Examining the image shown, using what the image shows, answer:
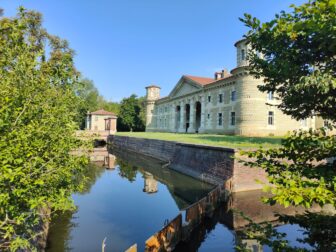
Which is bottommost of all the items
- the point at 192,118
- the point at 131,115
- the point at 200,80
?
the point at 192,118

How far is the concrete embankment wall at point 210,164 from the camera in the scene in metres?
14.6

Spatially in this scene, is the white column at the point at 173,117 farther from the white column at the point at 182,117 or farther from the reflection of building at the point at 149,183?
the reflection of building at the point at 149,183

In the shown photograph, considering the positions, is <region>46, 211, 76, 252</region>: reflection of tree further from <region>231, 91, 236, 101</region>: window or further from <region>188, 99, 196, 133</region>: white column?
<region>188, 99, 196, 133</region>: white column

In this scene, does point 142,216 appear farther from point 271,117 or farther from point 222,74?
point 222,74

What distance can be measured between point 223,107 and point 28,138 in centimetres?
3731

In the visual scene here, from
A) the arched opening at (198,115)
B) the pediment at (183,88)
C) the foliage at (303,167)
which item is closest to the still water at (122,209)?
the foliage at (303,167)

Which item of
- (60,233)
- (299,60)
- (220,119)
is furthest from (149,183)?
(220,119)

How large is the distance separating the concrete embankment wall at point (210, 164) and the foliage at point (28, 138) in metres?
5.40

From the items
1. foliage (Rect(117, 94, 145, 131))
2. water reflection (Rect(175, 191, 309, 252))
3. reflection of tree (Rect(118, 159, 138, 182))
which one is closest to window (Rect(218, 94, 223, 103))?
reflection of tree (Rect(118, 159, 138, 182))

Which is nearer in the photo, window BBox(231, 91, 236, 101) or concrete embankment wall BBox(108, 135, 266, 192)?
concrete embankment wall BBox(108, 135, 266, 192)

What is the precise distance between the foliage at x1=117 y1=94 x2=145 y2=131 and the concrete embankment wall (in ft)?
127

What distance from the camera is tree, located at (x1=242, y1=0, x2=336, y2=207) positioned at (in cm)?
273

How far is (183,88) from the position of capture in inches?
2066

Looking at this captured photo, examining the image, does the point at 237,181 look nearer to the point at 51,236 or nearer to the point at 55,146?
the point at 51,236
